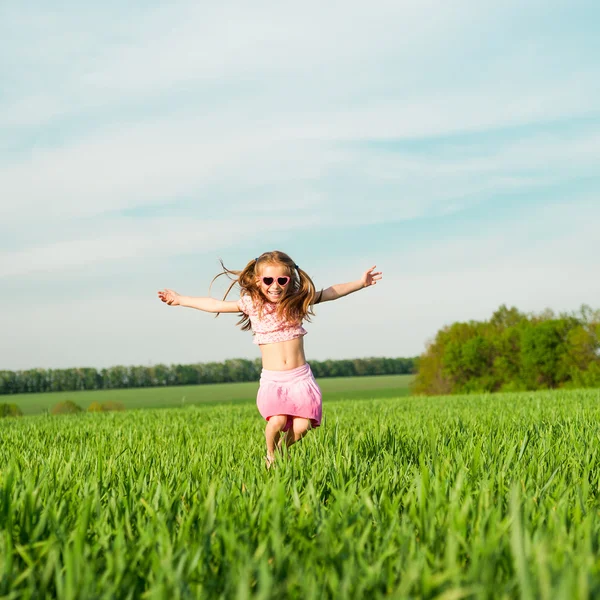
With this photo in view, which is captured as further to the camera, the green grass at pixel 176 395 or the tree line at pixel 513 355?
the tree line at pixel 513 355

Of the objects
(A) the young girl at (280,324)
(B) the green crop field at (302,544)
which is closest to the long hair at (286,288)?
(A) the young girl at (280,324)

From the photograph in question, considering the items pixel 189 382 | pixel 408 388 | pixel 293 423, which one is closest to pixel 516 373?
pixel 408 388

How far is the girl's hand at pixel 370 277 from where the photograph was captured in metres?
5.32

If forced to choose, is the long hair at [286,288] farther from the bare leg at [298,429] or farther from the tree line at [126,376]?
the tree line at [126,376]

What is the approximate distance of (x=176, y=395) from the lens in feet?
192

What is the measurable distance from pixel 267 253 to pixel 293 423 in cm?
141

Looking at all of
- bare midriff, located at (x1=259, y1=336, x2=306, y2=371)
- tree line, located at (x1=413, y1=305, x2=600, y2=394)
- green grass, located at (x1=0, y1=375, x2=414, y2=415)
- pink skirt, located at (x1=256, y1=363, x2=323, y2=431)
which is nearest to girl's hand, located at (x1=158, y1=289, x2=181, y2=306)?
bare midriff, located at (x1=259, y1=336, x2=306, y2=371)

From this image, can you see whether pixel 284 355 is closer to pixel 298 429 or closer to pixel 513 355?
pixel 298 429

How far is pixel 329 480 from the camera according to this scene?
11.1 feet

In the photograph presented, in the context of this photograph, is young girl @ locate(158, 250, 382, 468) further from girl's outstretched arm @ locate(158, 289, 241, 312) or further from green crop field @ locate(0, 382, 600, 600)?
green crop field @ locate(0, 382, 600, 600)

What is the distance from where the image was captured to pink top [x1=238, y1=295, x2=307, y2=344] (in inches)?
204

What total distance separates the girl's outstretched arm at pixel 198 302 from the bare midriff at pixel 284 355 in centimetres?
47

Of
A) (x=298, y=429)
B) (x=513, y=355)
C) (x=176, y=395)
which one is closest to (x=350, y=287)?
(x=298, y=429)

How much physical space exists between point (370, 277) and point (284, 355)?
3.25 feet
